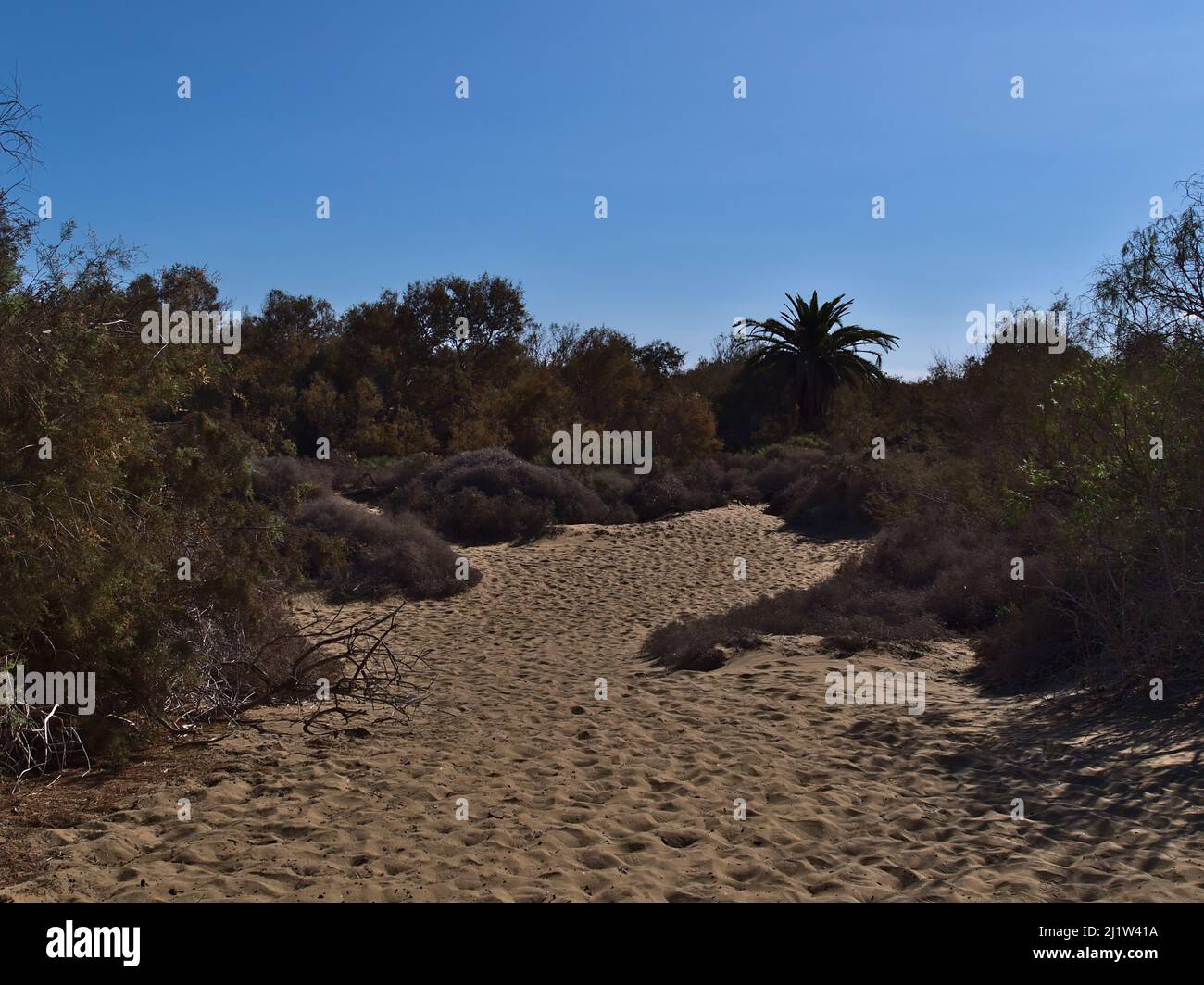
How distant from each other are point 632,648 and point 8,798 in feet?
24.5

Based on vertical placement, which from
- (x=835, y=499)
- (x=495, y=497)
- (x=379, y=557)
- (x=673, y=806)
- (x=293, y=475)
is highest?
(x=293, y=475)

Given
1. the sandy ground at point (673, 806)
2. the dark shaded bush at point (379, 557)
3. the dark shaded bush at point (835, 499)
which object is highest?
the dark shaded bush at point (835, 499)

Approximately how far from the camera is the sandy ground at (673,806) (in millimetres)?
4562

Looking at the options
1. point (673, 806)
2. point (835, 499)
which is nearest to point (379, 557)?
point (835, 499)

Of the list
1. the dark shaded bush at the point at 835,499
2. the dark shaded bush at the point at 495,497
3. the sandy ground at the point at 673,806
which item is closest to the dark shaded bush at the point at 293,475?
the dark shaded bush at the point at 495,497

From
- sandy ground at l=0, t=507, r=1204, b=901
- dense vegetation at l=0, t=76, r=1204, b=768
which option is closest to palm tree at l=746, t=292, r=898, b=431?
dense vegetation at l=0, t=76, r=1204, b=768

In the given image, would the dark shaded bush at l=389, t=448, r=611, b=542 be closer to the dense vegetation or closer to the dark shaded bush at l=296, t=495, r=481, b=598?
the dense vegetation

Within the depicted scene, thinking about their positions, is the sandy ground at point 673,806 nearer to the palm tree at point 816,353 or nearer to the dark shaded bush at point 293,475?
the dark shaded bush at point 293,475

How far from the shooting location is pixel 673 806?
19.1 ft

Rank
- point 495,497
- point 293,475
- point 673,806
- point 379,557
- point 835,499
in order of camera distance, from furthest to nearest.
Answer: point 835,499 < point 495,497 < point 293,475 < point 379,557 < point 673,806

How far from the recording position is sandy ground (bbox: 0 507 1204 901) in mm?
4562

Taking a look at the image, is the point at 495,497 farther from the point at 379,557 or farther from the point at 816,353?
the point at 816,353

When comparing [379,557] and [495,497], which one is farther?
[495,497]

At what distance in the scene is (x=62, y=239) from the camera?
6078 millimetres
